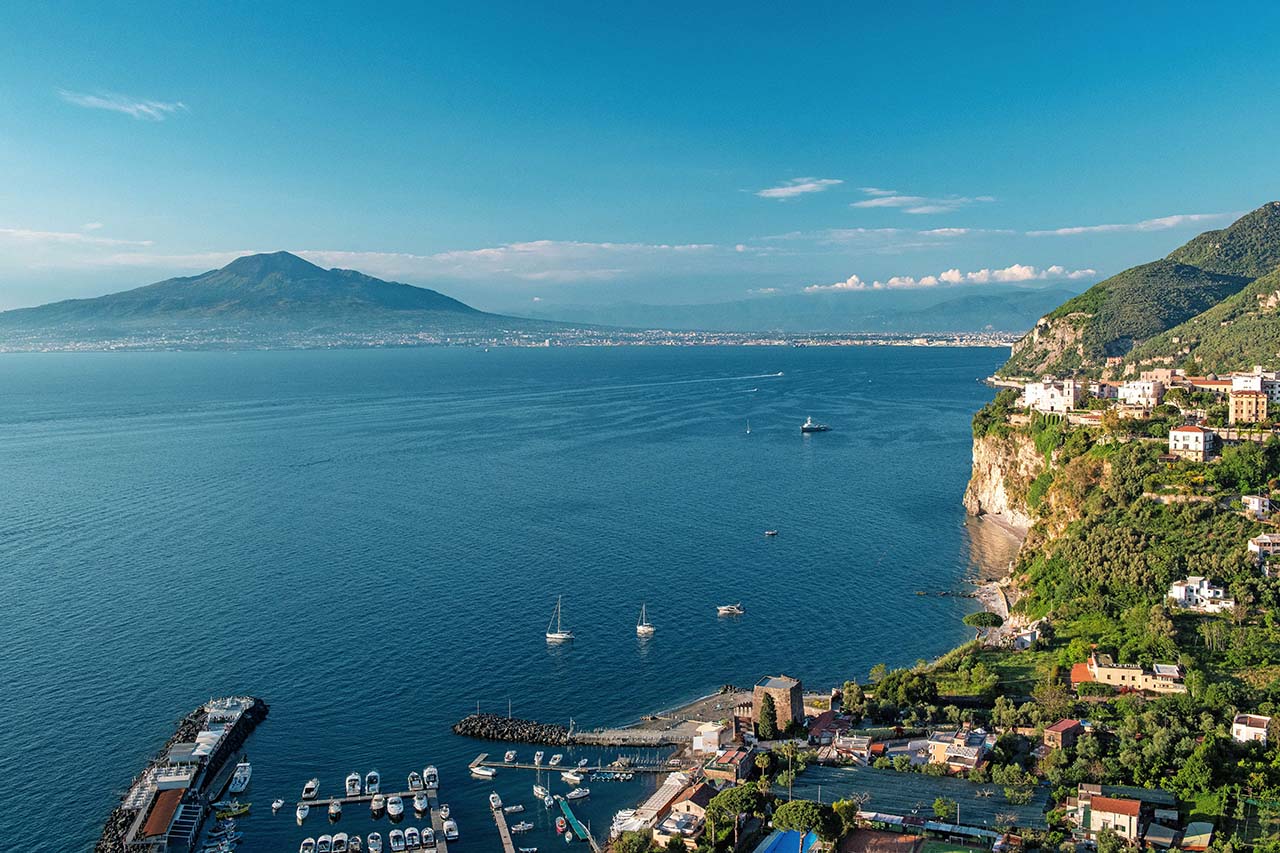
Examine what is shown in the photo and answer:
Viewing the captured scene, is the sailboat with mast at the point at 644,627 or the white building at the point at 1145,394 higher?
the white building at the point at 1145,394

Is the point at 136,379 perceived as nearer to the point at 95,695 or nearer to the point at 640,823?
the point at 95,695

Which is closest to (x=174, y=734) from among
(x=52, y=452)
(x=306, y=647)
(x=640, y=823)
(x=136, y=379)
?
(x=306, y=647)

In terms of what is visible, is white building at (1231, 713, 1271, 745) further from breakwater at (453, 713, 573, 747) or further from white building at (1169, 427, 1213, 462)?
white building at (1169, 427, 1213, 462)

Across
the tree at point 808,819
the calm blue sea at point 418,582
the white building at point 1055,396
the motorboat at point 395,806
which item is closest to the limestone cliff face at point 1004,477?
the calm blue sea at point 418,582

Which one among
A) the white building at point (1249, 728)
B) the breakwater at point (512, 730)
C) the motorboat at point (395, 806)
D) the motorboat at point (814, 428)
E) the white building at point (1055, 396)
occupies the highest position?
the white building at point (1055, 396)

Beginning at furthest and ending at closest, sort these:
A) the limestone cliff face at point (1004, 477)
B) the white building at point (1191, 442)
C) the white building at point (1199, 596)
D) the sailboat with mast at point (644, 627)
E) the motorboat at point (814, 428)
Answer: the motorboat at point (814, 428) < the limestone cliff face at point (1004, 477) < the white building at point (1191, 442) < the sailboat with mast at point (644, 627) < the white building at point (1199, 596)

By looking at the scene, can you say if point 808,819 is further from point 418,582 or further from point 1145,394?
point 1145,394

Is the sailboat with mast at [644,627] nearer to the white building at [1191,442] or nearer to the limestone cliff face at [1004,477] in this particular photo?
the limestone cliff face at [1004,477]

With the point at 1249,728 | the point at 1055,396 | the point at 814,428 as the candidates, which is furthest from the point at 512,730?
the point at 814,428
